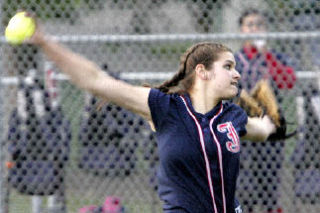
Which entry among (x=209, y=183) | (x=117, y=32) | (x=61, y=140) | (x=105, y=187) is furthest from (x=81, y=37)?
(x=209, y=183)

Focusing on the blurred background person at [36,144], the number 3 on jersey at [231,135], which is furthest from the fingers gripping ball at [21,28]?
the blurred background person at [36,144]

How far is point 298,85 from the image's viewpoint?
502 cm

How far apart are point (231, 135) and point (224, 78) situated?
0.30 m

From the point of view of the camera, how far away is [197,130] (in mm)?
3041

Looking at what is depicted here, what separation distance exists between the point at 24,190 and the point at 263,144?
6.56ft

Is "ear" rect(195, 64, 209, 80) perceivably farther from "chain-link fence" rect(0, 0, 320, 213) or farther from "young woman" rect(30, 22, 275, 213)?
"chain-link fence" rect(0, 0, 320, 213)

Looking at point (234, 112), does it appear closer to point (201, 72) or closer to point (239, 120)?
point (239, 120)

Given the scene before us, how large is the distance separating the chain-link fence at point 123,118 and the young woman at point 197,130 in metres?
1.45

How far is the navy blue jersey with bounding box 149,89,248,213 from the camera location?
3.02 metres

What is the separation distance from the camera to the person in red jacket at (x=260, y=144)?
483 cm

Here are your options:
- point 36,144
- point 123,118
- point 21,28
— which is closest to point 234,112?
point 21,28

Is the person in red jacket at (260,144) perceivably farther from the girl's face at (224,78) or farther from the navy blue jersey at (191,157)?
the navy blue jersey at (191,157)

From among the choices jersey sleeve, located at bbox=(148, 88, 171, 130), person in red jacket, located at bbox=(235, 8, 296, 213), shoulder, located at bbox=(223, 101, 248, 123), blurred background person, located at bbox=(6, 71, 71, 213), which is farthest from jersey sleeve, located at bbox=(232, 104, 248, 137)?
blurred background person, located at bbox=(6, 71, 71, 213)

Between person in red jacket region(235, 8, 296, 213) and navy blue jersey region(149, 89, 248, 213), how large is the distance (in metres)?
1.82
